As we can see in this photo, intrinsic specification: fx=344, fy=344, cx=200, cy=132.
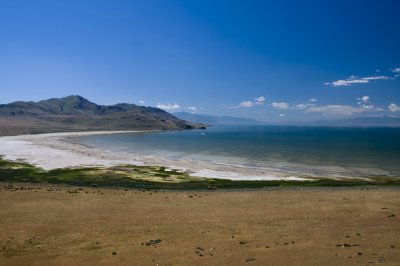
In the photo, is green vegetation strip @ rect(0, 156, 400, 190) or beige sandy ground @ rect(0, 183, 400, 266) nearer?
beige sandy ground @ rect(0, 183, 400, 266)

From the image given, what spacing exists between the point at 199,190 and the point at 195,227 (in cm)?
2100

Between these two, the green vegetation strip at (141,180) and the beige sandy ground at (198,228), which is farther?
the green vegetation strip at (141,180)

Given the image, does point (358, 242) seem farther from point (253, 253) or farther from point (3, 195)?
point (3, 195)

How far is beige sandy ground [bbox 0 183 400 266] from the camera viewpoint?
22625mm

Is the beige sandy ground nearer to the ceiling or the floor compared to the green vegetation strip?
nearer to the floor

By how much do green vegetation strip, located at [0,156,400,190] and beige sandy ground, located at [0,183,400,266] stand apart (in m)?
8.74

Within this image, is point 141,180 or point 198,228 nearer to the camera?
point 198,228

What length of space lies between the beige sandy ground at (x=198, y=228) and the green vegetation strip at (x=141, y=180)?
8.74 m

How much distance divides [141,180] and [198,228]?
103 ft

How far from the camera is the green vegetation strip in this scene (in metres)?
55.2

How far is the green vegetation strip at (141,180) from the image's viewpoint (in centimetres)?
5522

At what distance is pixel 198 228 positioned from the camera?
98.1 feet

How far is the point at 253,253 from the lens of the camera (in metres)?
23.2

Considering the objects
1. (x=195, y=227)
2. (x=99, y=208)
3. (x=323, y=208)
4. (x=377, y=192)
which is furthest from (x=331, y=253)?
(x=377, y=192)
